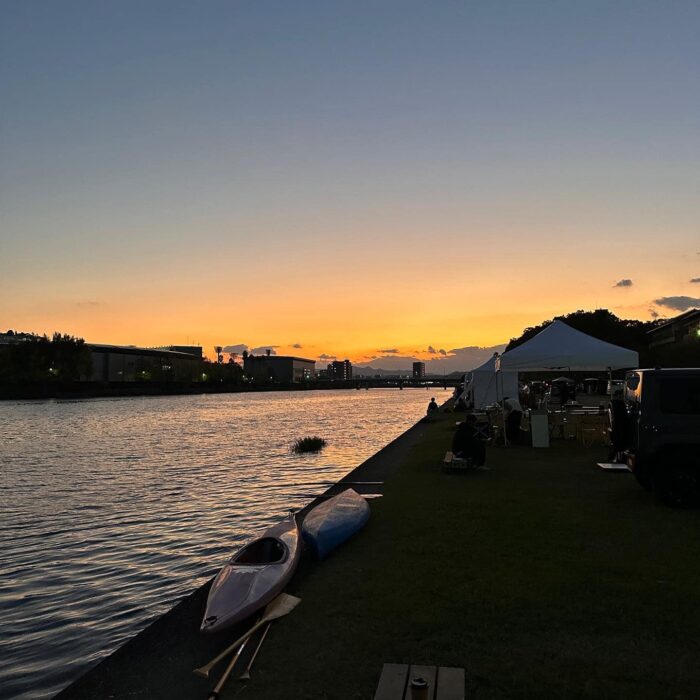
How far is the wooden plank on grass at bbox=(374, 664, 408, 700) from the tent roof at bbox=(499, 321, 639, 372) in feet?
57.7

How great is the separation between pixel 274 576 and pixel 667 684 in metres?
4.81

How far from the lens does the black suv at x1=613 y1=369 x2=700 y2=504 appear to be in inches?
480

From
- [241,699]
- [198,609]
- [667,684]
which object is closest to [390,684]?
[241,699]

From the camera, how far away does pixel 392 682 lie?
530 cm

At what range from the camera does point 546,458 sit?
65.6 ft

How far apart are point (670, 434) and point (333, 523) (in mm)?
6869

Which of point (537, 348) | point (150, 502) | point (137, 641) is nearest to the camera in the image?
point (137, 641)

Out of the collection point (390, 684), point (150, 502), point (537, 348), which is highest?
point (537, 348)

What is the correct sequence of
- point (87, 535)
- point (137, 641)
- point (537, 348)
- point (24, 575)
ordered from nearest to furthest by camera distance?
point (137, 641) < point (24, 575) < point (87, 535) < point (537, 348)

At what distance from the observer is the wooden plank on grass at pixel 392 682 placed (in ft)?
16.7

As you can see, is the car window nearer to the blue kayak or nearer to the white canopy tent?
the blue kayak

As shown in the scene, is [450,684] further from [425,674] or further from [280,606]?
[280,606]

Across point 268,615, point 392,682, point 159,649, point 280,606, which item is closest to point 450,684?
point 392,682

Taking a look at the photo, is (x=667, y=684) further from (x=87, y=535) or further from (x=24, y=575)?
(x=87, y=535)
